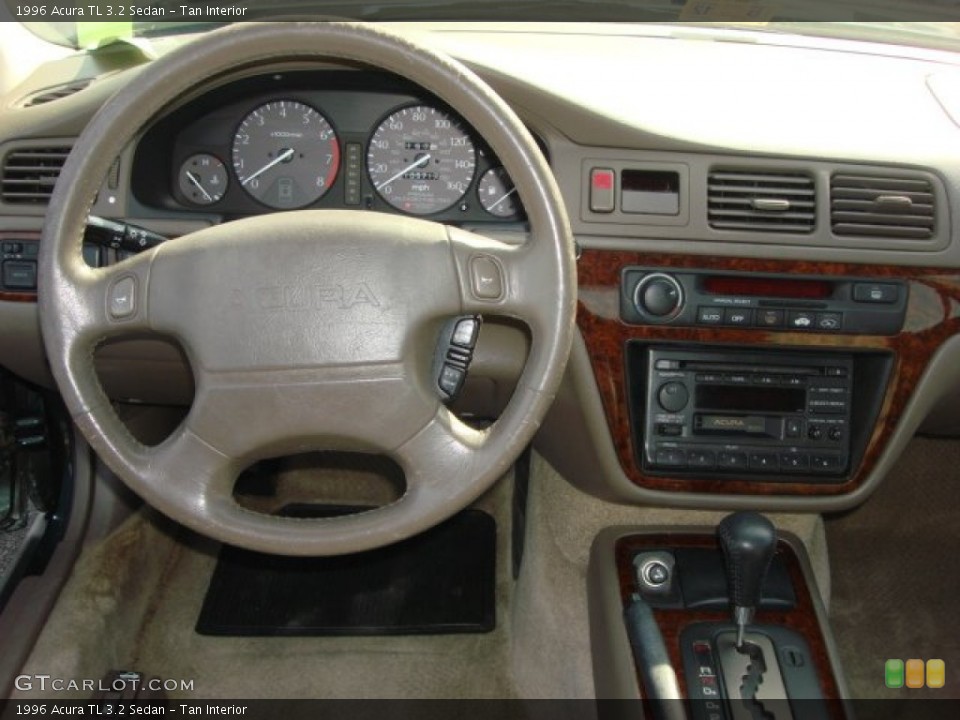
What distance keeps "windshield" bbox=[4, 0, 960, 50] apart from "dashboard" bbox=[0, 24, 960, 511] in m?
0.20

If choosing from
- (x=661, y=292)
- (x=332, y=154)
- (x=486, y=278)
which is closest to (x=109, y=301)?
(x=486, y=278)

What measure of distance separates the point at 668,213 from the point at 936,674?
1.27 m

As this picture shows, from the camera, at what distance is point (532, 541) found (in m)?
2.13

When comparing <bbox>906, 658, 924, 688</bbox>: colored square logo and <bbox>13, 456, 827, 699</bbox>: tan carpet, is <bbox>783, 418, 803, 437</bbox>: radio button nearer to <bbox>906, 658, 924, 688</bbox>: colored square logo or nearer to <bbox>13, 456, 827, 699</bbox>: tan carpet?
<bbox>13, 456, 827, 699</bbox>: tan carpet

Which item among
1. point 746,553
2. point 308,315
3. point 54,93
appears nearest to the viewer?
point 308,315

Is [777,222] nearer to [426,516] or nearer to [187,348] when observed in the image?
[426,516]

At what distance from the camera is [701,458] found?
1.71m

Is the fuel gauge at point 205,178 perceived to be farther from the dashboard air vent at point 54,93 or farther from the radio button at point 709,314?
the radio button at point 709,314

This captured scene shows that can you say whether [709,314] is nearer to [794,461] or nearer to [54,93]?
[794,461]

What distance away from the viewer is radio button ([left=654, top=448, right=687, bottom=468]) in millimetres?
1711

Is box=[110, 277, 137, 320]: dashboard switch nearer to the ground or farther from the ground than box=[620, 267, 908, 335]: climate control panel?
farther from the ground

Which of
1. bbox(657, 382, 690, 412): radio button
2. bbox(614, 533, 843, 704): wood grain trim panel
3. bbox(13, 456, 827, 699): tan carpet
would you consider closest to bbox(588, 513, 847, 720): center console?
bbox(614, 533, 843, 704): wood grain trim panel

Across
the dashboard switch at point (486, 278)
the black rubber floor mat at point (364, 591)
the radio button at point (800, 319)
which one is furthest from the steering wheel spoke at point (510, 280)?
the black rubber floor mat at point (364, 591)

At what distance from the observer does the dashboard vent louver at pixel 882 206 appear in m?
1.61
